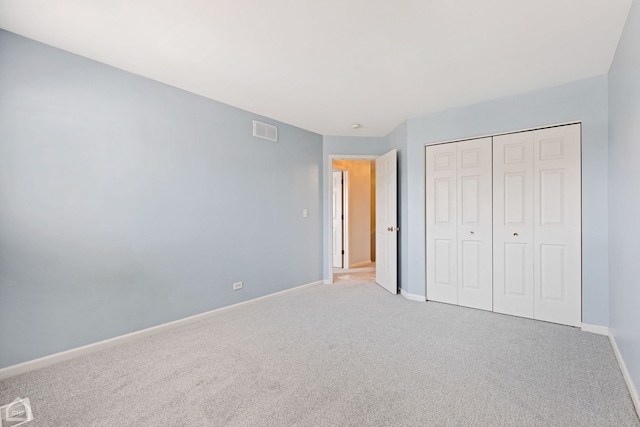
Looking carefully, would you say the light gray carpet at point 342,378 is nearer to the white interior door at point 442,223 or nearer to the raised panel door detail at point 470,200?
the white interior door at point 442,223

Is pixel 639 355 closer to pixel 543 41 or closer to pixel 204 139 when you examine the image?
pixel 543 41

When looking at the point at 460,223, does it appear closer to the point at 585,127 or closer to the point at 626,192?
the point at 585,127

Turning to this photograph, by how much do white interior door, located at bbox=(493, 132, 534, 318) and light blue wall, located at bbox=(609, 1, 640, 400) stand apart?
0.66 m

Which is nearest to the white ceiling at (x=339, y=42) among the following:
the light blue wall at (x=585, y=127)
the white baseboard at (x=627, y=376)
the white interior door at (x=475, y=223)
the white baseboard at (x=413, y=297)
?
the light blue wall at (x=585, y=127)

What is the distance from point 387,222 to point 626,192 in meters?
2.68

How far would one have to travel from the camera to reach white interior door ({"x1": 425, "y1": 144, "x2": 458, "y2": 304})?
12.1 ft

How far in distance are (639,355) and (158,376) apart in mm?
3090

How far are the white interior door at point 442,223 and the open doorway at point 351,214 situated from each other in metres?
2.23

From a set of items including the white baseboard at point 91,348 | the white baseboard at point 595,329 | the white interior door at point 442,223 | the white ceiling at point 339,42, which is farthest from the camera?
the white interior door at point 442,223

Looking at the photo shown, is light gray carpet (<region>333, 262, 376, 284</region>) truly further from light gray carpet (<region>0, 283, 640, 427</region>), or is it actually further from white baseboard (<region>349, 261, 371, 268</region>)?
light gray carpet (<region>0, 283, 640, 427</region>)

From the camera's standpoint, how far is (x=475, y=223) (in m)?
3.52

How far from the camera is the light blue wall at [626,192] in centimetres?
177

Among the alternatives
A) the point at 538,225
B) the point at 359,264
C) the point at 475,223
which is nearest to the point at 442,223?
the point at 475,223

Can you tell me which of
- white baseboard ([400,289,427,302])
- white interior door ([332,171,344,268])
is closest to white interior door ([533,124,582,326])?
white baseboard ([400,289,427,302])
